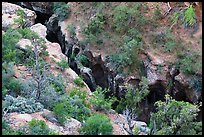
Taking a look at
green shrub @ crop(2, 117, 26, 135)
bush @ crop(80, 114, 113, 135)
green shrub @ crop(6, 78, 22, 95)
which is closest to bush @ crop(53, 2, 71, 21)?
green shrub @ crop(6, 78, 22, 95)

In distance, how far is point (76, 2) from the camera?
1831 centimetres

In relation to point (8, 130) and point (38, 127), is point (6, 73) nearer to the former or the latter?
point (8, 130)

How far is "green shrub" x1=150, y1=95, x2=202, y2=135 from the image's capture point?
11.0 metres

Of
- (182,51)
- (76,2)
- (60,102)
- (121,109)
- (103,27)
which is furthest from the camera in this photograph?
(76,2)

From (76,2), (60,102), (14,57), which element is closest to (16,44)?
(14,57)

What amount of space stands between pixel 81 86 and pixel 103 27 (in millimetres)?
3753

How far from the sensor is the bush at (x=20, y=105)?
10461 millimetres

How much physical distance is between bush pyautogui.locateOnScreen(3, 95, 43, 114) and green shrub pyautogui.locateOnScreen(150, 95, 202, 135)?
2969mm

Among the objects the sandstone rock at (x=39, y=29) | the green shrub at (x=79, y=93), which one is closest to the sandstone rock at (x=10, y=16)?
the sandstone rock at (x=39, y=29)

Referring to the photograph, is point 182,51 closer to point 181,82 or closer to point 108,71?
point 181,82

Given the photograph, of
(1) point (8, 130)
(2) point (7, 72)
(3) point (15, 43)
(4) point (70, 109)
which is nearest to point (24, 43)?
(3) point (15, 43)

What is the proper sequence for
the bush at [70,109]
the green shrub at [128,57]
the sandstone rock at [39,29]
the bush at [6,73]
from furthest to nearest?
1. the sandstone rock at [39,29]
2. the green shrub at [128,57]
3. the bush at [6,73]
4. the bush at [70,109]

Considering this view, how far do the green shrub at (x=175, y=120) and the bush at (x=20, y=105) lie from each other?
297 cm

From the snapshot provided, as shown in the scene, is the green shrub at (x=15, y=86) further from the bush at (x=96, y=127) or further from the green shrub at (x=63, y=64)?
the green shrub at (x=63, y=64)
